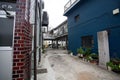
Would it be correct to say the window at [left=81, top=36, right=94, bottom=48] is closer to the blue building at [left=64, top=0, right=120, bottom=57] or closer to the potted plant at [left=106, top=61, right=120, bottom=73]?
the blue building at [left=64, top=0, right=120, bottom=57]

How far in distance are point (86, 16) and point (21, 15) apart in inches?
358

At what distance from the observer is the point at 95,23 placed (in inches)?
366

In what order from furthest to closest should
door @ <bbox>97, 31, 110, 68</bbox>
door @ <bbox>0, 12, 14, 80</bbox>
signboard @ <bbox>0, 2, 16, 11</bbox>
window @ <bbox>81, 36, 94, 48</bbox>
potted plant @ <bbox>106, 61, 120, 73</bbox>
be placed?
window @ <bbox>81, 36, 94, 48</bbox>
door @ <bbox>97, 31, 110, 68</bbox>
potted plant @ <bbox>106, 61, 120, 73</bbox>
signboard @ <bbox>0, 2, 16, 11</bbox>
door @ <bbox>0, 12, 14, 80</bbox>

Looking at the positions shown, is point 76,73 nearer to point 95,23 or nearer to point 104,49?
point 104,49

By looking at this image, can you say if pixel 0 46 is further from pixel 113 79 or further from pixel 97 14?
pixel 97 14

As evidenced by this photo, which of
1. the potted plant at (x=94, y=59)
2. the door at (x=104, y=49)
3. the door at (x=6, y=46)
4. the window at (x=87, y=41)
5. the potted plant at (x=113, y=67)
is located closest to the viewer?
the door at (x=6, y=46)

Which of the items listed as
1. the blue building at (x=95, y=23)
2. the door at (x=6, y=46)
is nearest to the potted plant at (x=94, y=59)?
the blue building at (x=95, y=23)

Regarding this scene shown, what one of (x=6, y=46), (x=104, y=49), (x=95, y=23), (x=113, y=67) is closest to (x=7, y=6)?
(x=6, y=46)

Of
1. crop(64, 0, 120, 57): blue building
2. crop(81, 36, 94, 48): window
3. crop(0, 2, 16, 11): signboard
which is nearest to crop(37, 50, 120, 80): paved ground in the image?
crop(64, 0, 120, 57): blue building

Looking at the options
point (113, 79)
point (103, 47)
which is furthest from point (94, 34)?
point (113, 79)

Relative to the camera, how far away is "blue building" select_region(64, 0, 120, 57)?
7.05 m

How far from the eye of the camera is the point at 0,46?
2387 millimetres

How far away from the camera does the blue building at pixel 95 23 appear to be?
7053mm

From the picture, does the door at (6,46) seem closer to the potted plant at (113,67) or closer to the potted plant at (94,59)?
the potted plant at (113,67)
